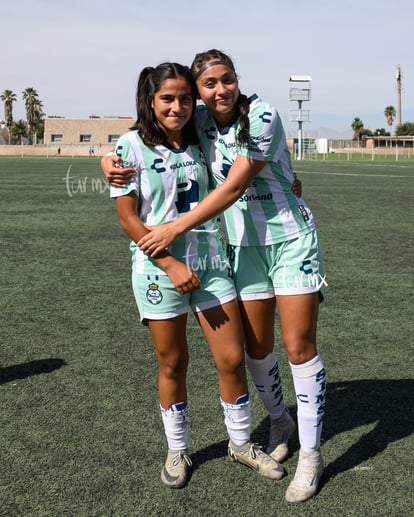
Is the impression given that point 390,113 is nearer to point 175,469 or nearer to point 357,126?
point 357,126

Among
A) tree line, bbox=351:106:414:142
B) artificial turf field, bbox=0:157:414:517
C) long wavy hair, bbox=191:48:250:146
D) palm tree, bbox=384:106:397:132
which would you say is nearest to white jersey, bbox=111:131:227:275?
long wavy hair, bbox=191:48:250:146

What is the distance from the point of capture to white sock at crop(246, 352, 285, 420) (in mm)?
3373

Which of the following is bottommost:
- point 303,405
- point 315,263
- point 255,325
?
point 303,405

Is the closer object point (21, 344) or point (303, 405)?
point (303, 405)

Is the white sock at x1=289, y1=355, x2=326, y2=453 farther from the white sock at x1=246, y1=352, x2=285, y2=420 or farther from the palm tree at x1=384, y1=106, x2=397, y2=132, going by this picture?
the palm tree at x1=384, y1=106, x2=397, y2=132

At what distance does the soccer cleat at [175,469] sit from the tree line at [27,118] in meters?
101

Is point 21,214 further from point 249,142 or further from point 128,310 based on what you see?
point 249,142

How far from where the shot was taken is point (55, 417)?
3879mm

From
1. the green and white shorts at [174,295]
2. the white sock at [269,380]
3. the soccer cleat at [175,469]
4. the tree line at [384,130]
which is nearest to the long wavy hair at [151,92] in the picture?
the green and white shorts at [174,295]

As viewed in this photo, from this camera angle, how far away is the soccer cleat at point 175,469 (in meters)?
3.12

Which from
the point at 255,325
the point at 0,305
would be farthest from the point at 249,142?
the point at 0,305

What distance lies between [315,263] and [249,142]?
0.64m

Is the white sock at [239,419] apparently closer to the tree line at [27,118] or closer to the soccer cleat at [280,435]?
the soccer cleat at [280,435]

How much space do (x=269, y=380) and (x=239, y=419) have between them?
0.94ft
